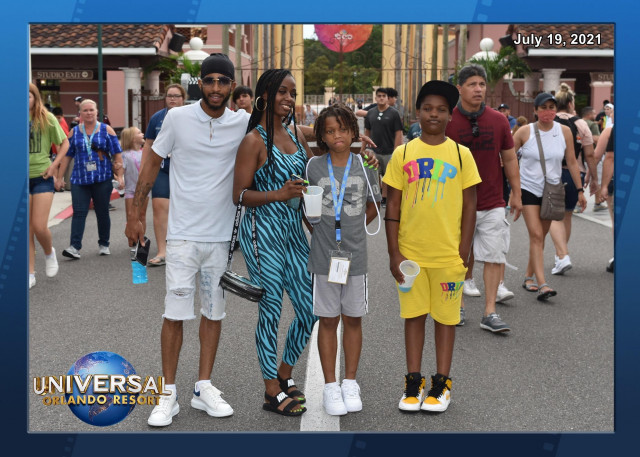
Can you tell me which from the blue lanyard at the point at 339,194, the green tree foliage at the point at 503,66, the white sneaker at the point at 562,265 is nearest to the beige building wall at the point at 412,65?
the green tree foliage at the point at 503,66

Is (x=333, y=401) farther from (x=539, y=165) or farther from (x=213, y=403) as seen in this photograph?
(x=539, y=165)

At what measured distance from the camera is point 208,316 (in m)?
4.20

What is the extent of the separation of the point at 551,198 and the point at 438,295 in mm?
3039

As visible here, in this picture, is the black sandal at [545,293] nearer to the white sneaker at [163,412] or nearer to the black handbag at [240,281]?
the black handbag at [240,281]

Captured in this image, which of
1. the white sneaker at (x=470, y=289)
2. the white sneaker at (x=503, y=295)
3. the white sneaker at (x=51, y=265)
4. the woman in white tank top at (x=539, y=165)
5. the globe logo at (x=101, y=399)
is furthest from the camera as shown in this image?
the white sneaker at (x=51, y=265)

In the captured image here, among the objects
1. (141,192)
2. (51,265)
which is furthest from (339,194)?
(51,265)

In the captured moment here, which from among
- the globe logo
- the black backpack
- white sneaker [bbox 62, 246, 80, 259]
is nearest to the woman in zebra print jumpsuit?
the globe logo

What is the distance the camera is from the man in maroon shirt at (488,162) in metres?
5.79

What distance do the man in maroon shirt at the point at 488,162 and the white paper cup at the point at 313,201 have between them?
216 centimetres

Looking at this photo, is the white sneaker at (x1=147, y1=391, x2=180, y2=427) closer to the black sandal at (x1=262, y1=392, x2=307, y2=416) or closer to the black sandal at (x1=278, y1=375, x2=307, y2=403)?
the black sandal at (x1=262, y1=392, x2=307, y2=416)

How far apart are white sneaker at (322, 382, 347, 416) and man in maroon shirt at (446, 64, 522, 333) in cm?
210

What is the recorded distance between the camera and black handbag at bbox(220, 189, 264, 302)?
3984mm

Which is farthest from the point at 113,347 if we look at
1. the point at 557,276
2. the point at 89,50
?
the point at 89,50
